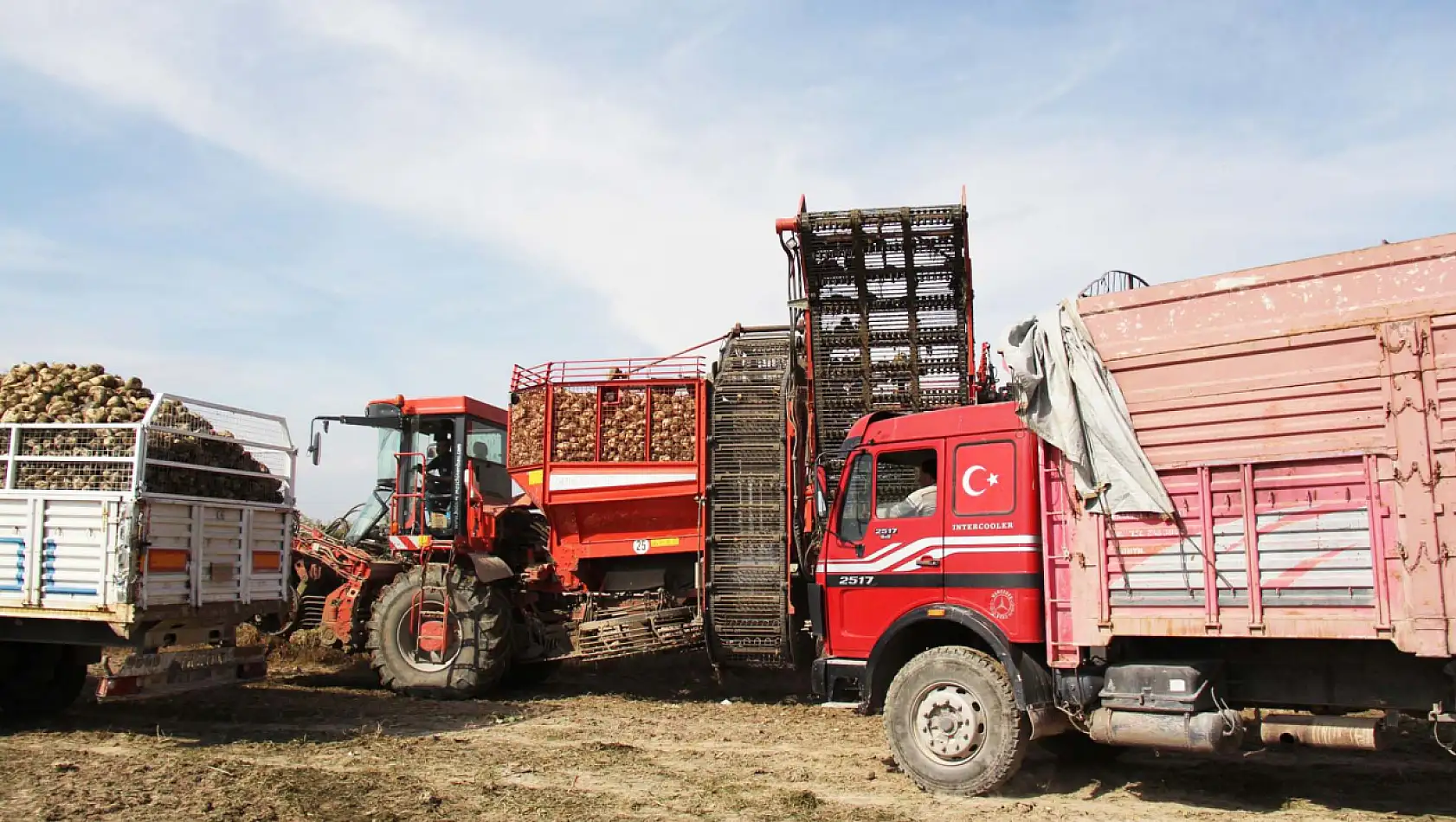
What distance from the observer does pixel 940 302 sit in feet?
37.2

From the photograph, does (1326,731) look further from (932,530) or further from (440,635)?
(440,635)

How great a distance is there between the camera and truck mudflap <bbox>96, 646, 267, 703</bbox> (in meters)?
8.53

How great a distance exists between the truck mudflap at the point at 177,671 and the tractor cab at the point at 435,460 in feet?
11.3

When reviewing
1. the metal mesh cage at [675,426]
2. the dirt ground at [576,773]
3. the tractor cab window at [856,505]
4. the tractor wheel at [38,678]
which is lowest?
the dirt ground at [576,773]

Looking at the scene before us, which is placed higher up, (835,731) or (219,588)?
(219,588)

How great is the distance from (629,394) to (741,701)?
366 cm

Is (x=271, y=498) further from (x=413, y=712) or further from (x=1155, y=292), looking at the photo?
(x=1155, y=292)

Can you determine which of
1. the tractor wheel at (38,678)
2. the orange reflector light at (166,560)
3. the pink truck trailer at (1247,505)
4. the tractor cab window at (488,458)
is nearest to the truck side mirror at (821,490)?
the pink truck trailer at (1247,505)

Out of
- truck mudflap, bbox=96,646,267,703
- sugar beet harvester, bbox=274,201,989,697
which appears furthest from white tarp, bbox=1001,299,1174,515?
truck mudflap, bbox=96,646,267,703

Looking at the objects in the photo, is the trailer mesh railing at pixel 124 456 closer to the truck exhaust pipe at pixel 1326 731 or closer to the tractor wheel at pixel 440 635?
the tractor wheel at pixel 440 635

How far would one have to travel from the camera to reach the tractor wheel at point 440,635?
1186 centimetres

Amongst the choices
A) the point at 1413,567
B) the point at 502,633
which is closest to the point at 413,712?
the point at 502,633

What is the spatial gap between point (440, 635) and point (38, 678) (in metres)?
3.78

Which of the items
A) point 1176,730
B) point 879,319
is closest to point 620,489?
point 879,319
